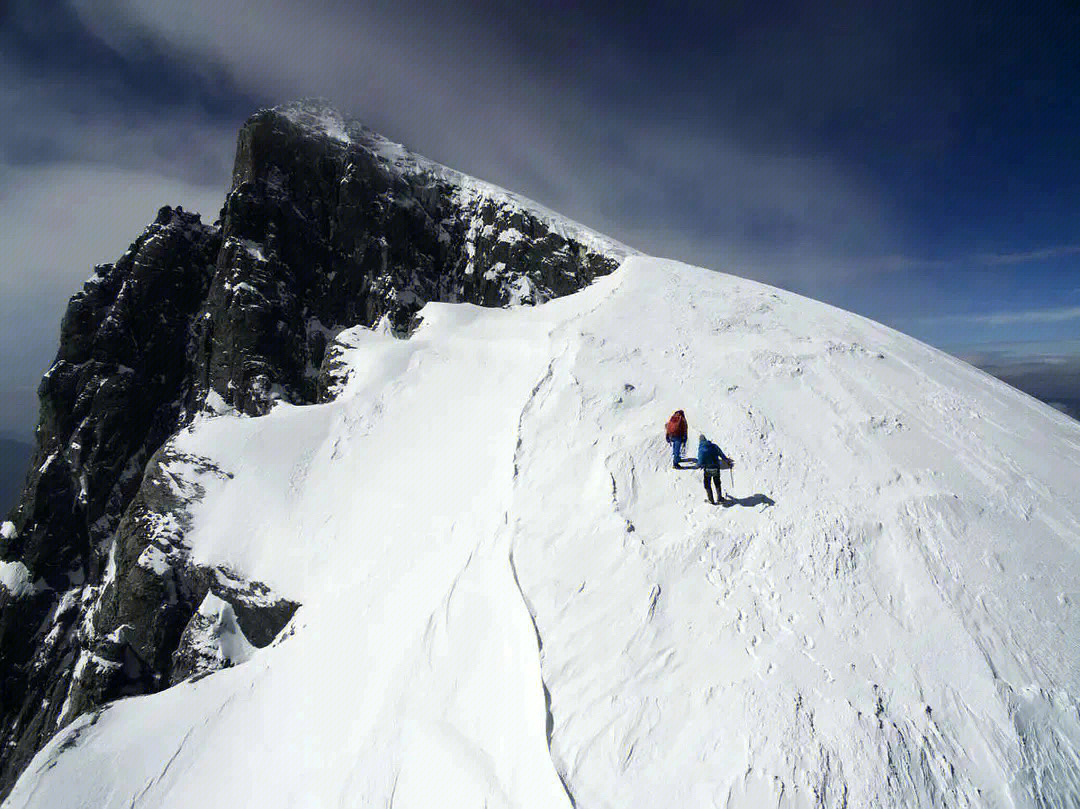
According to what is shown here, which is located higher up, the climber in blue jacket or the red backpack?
the red backpack

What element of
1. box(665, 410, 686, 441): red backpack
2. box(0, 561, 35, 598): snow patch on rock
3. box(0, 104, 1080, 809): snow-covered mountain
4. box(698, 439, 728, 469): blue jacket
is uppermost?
box(665, 410, 686, 441): red backpack

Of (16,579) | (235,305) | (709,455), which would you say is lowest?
(16,579)

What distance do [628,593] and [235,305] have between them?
2020 inches

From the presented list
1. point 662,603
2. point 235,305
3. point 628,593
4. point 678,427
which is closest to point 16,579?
point 235,305

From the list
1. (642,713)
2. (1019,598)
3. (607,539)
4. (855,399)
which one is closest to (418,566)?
(607,539)

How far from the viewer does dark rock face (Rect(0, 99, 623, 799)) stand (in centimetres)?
4322

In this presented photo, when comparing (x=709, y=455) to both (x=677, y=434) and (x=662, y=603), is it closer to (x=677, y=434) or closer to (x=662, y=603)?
(x=677, y=434)

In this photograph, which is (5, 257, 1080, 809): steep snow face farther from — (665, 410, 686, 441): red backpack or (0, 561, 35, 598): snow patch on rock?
(0, 561, 35, 598): snow patch on rock

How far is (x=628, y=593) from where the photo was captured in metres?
9.02

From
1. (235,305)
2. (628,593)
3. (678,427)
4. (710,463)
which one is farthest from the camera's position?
(235,305)

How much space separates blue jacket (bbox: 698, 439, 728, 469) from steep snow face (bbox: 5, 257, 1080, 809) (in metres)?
1.09

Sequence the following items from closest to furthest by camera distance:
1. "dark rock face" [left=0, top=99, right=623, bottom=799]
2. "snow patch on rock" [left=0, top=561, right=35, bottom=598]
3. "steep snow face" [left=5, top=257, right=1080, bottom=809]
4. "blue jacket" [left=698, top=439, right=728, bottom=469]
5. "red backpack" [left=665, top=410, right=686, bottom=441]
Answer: "steep snow face" [left=5, top=257, right=1080, bottom=809]
"blue jacket" [left=698, top=439, right=728, bottom=469]
"red backpack" [left=665, top=410, right=686, bottom=441]
"dark rock face" [left=0, top=99, right=623, bottom=799]
"snow patch on rock" [left=0, top=561, right=35, bottom=598]

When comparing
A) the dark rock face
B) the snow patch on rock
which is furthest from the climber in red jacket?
the snow patch on rock

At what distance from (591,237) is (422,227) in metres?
23.0
